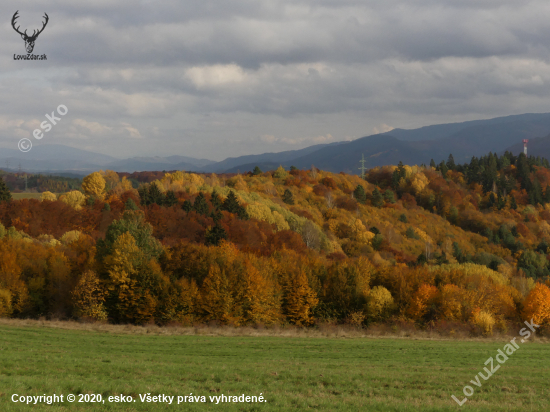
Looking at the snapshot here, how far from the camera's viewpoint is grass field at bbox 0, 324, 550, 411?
14.4 meters

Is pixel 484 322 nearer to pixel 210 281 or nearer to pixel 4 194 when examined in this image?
pixel 210 281

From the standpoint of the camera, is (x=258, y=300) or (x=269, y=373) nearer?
(x=269, y=373)

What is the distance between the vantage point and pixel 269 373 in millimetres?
20031

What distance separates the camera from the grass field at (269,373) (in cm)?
1436

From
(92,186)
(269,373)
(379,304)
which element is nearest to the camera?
(269,373)

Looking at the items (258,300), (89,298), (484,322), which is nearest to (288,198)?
(258,300)

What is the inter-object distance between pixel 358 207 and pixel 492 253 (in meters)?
48.5

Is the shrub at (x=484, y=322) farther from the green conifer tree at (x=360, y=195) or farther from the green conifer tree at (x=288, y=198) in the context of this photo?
the green conifer tree at (x=360, y=195)

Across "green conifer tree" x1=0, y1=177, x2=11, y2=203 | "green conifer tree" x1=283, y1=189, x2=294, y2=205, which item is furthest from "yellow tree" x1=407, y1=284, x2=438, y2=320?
"green conifer tree" x1=283, y1=189, x2=294, y2=205

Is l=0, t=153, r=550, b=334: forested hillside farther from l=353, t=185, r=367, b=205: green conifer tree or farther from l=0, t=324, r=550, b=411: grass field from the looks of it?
l=353, t=185, r=367, b=205: green conifer tree

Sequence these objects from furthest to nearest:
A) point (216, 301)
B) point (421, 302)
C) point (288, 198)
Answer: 1. point (288, 198)
2. point (421, 302)
3. point (216, 301)

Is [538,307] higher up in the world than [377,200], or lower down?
lower down

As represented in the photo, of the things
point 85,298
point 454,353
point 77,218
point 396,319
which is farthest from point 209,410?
point 77,218

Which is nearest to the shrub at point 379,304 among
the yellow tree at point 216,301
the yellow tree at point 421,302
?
the yellow tree at point 421,302
